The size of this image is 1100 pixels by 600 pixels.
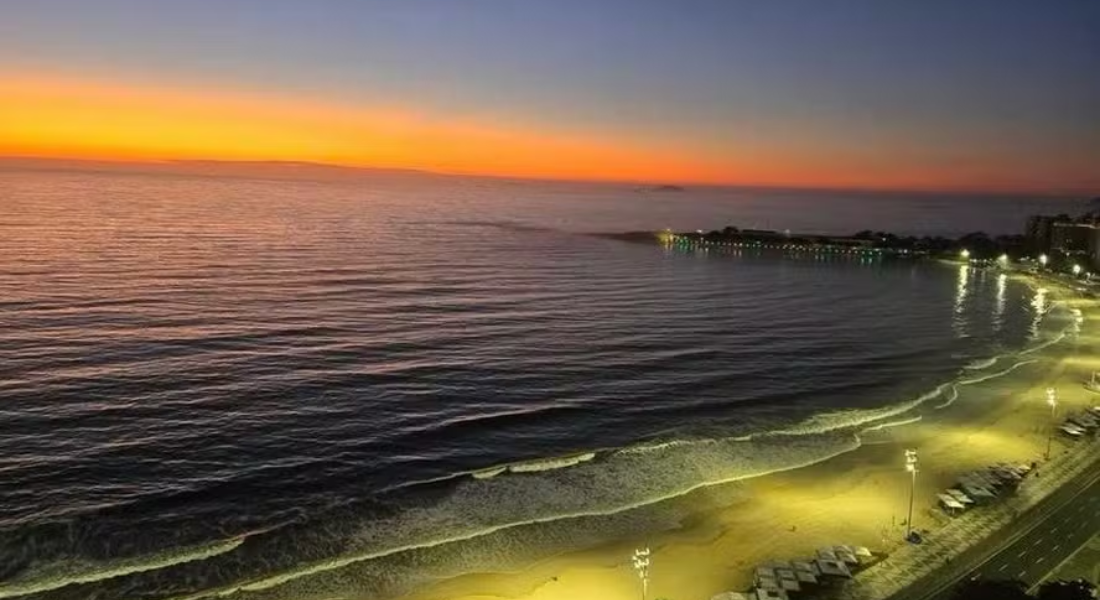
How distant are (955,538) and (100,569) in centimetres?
3611

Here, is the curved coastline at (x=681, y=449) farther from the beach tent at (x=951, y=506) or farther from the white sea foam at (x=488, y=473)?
the beach tent at (x=951, y=506)

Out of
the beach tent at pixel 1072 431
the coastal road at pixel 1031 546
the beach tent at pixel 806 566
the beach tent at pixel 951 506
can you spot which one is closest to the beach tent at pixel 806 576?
the beach tent at pixel 806 566

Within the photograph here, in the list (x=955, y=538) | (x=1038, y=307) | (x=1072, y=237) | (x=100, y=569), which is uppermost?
(x=1072, y=237)

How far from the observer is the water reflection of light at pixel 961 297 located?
321 feet

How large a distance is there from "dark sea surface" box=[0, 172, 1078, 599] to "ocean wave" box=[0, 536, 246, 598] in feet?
0.33

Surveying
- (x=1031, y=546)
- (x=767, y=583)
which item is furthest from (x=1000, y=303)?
(x=767, y=583)

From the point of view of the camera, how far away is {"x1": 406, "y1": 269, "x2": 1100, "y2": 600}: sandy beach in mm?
33188

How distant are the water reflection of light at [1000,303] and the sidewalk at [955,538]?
59.3 meters

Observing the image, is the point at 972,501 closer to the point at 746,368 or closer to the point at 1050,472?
the point at 1050,472

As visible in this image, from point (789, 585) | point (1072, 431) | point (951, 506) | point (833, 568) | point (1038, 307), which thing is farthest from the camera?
point (1038, 307)

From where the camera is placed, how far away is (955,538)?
3619 cm

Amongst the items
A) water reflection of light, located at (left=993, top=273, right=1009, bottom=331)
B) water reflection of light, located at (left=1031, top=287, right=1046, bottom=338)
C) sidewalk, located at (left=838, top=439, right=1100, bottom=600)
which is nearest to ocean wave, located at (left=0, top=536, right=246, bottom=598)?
sidewalk, located at (left=838, top=439, right=1100, bottom=600)

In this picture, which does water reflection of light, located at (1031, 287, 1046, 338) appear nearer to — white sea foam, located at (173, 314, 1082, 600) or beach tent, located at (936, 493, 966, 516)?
white sea foam, located at (173, 314, 1082, 600)

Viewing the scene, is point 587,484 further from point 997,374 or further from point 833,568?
point 997,374
